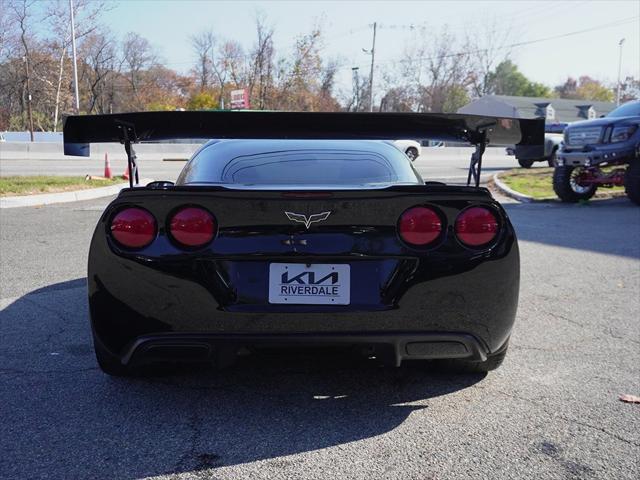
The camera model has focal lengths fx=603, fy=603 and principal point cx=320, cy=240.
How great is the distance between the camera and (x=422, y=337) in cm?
272

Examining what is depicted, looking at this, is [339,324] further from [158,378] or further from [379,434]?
[158,378]

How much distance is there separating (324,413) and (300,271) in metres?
0.75

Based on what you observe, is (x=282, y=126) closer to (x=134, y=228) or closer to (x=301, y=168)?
(x=301, y=168)

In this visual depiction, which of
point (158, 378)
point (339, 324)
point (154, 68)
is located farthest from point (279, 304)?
point (154, 68)

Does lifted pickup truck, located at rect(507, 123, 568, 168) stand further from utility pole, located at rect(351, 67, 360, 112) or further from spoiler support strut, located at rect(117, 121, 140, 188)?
utility pole, located at rect(351, 67, 360, 112)

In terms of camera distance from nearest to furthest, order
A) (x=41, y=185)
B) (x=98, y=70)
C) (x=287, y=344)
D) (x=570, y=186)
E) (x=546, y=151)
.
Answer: (x=287, y=344)
(x=41, y=185)
(x=570, y=186)
(x=546, y=151)
(x=98, y=70)

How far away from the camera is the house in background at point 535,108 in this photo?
2987 inches

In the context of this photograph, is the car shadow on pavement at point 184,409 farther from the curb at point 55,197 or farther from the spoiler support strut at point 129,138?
the curb at point 55,197

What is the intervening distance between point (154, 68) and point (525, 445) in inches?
2699

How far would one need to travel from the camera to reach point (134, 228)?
8.94ft

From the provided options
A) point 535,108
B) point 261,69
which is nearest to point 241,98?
point 261,69

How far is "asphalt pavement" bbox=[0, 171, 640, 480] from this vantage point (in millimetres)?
2430

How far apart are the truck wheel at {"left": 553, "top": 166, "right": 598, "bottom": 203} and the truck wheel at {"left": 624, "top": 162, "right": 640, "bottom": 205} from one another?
101 centimetres

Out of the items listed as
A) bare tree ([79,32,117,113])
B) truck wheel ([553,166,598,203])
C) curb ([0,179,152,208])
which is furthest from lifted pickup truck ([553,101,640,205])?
bare tree ([79,32,117,113])
